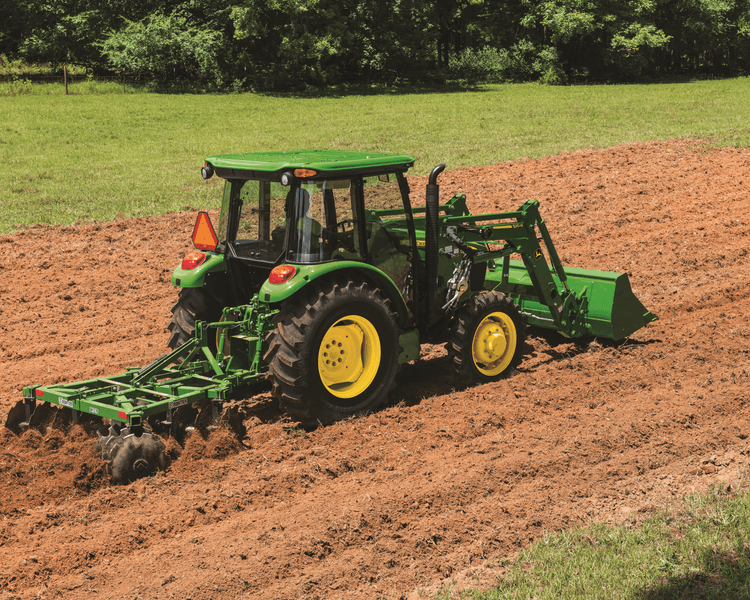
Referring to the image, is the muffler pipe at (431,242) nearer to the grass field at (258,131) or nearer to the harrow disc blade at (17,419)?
the harrow disc blade at (17,419)

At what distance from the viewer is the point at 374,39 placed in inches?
1841

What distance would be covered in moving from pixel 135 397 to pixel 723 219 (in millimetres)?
10979

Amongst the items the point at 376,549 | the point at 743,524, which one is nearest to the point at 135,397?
the point at 376,549

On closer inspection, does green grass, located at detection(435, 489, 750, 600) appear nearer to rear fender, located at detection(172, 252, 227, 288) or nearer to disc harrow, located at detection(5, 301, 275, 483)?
disc harrow, located at detection(5, 301, 275, 483)

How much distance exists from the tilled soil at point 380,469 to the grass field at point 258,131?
821cm

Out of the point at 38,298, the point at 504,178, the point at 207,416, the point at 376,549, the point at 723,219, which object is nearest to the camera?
the point at 376,549

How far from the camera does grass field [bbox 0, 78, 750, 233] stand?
59.3 feet

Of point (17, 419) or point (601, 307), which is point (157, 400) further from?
point (601, 307)

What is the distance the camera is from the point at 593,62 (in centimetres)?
5106

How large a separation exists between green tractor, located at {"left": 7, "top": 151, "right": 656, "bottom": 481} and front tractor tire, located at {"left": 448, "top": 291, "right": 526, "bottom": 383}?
13 millimetres

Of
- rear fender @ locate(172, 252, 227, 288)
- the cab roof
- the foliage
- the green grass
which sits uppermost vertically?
the foliage

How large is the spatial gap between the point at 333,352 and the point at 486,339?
5.72ft

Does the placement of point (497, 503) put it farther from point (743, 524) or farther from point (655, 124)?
point (655, 124)

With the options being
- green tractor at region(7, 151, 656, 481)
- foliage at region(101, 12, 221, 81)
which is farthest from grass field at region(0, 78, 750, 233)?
green tractor at region(7, 151, 656, 481)
